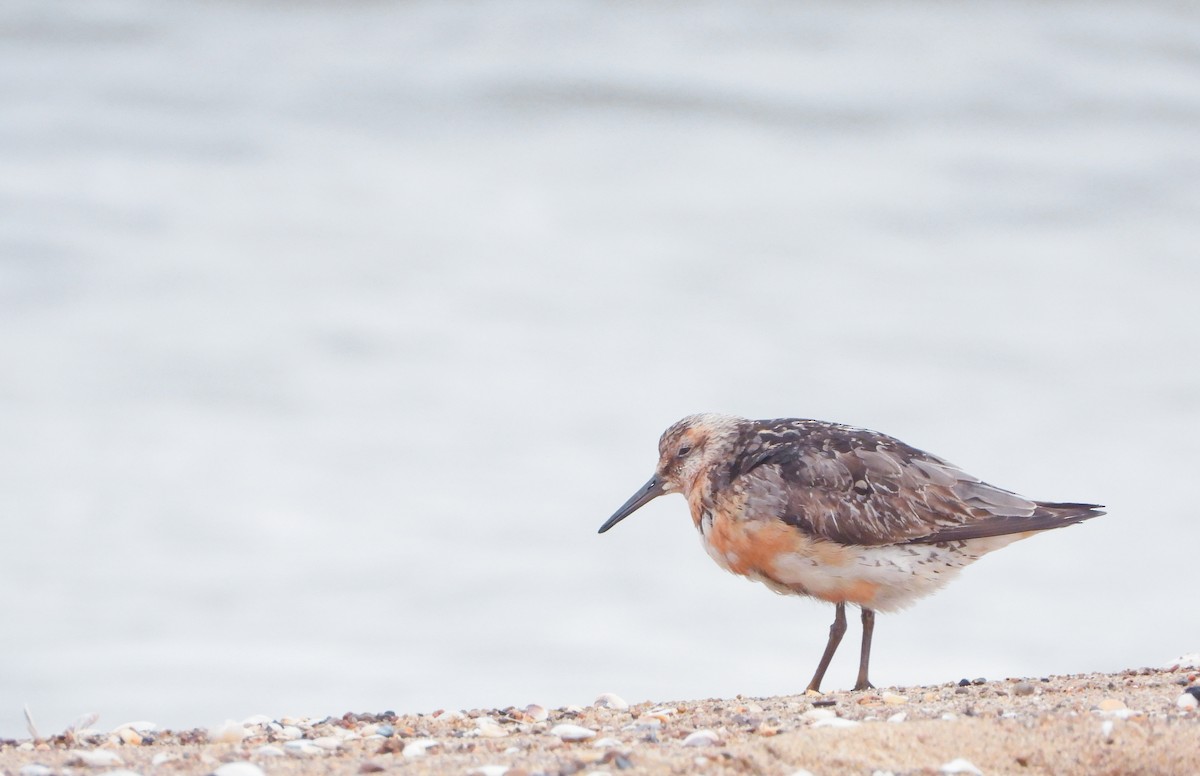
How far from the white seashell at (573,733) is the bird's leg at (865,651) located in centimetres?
209

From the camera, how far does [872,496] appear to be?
7.66m

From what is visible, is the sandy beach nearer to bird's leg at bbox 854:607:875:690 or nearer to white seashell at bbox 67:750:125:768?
white seashell at bbox 67:750:125:768

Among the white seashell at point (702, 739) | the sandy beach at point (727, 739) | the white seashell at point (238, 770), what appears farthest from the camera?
the white seashell at point (702, 739)

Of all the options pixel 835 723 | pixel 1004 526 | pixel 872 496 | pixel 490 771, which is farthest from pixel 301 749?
pixel 1004 526

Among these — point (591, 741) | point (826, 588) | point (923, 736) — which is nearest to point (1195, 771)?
point (923, 736)

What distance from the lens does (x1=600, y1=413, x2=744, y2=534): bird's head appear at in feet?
27.9

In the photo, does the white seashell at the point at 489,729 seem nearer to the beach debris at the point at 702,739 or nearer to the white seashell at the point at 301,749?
the white seashell at the point at 301,749

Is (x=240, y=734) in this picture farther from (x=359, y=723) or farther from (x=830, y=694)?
(x=830, y=694)

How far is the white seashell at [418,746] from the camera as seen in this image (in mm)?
5141

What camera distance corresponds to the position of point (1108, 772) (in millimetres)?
4699

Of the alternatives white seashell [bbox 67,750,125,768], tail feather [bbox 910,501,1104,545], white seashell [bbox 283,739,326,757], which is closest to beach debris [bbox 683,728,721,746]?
white seashell [bbox 283,739,326,757]

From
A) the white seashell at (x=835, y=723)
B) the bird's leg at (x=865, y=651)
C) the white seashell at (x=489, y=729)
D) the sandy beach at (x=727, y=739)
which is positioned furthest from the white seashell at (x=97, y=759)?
the bird's leg at (x=865, y=651)

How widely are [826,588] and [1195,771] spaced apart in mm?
2924

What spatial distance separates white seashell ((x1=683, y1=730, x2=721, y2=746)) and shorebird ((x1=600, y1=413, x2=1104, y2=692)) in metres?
2.30
